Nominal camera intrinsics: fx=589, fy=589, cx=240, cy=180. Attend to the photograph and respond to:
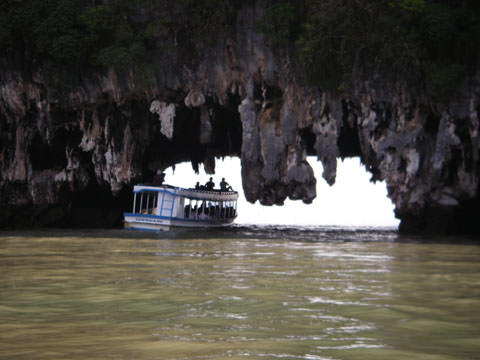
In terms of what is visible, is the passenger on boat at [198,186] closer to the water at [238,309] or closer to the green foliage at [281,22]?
the green foliage at [281,22]

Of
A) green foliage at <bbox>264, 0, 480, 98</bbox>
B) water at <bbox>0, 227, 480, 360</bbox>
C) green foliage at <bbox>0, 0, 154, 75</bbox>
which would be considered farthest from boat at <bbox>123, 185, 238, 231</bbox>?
water at <bbox>0, 227, 480, 360</bbox>

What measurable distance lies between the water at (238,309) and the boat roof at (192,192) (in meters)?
14.1

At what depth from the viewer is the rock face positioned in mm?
21828

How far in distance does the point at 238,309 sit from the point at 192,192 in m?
20.6

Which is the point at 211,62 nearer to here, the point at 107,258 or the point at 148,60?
the point at 148,60

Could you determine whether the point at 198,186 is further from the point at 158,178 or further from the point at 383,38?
the point at 383,38

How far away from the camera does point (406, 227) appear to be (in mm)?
23672

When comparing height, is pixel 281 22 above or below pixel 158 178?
above

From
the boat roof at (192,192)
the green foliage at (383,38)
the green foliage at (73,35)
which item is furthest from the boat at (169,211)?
the green foliage at (383,38)

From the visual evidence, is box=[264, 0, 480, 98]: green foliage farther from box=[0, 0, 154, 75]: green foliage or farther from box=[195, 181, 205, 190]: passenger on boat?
box=[195, 181, 205, 190]: passenger on boat

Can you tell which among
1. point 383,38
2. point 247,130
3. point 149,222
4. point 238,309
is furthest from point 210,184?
point 238,309

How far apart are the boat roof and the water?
14.1m

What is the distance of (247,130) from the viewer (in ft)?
77.0

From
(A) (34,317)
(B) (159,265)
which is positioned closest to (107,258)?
(B) (159,265)
